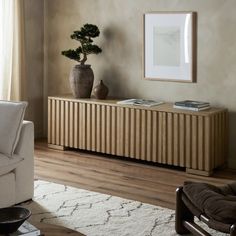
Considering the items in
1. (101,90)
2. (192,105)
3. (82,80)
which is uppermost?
(82,80)

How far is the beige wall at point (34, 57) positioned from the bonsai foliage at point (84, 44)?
0.76 meters

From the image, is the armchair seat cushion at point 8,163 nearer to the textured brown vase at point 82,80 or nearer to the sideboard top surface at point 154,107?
the sideboard top surface at point 154,107

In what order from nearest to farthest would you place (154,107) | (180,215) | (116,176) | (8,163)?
(180,215), (8,163), (116,176), (154,107)

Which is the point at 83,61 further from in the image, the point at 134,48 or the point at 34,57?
the point at 34,57

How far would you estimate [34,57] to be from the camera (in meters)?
6.52

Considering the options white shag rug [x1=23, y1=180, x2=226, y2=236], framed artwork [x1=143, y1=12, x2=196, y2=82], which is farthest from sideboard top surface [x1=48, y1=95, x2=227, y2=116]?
white shag rug [x1=23, y1=180, x2=226, y2=236]

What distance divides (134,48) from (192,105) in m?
1.11

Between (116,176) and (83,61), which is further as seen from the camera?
(83,61)

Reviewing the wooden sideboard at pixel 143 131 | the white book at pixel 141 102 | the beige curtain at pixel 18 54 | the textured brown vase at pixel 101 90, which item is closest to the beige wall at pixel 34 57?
the beige curtain at pixel 18 54

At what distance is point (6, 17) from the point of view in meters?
6.02

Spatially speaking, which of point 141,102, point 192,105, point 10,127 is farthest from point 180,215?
point 141,102

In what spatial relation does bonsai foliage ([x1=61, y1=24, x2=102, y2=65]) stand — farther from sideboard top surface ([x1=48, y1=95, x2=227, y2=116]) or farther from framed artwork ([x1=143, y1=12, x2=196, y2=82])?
framed artwork ([x1=143, y1=12, x2=196, y2=82])

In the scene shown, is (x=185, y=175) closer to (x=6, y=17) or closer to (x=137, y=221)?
(x=137, y=221)

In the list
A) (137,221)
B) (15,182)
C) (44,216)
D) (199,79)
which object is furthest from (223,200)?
(199,79)
